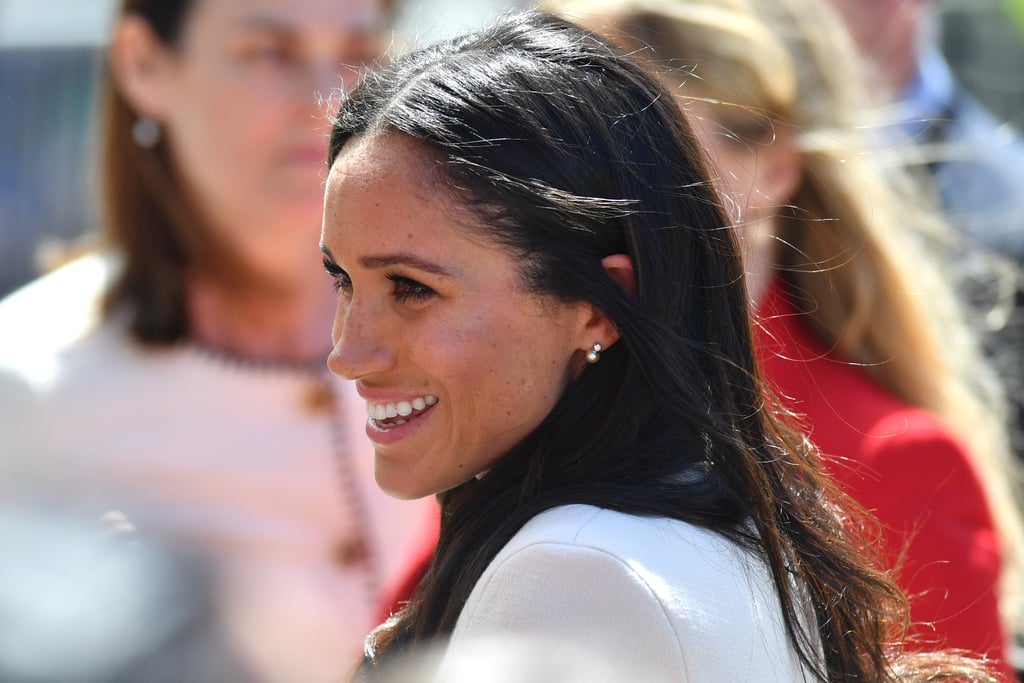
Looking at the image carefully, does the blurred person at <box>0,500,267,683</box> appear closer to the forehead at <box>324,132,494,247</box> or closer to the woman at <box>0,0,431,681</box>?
the woman at <box>0,0,431,681</box>

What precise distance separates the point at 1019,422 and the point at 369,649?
2324 millimetres

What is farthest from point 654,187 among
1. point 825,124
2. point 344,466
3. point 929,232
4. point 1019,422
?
point 1019,422

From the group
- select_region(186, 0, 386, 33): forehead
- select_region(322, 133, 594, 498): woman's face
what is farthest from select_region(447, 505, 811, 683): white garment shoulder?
select_region(186, 0, 386, 33): forehead

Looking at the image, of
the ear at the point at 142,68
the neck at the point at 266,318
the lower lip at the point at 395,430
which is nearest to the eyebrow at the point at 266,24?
the ear at the point at 142,68

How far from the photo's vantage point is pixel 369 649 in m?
1.53

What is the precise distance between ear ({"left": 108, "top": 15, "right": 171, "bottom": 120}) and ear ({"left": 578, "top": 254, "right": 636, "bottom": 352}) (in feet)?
6.04

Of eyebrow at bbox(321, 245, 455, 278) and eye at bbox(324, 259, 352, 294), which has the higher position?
eyebrow at bbox(321, 245, 455, 278)

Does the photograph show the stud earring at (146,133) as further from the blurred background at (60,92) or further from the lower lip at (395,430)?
the blurred background at (60,92)

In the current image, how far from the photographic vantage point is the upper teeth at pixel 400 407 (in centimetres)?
149

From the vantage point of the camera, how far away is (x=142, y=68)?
118 inches

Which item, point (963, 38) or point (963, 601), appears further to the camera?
point (963, 38)

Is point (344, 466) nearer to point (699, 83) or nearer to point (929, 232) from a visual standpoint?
point (699, 83)

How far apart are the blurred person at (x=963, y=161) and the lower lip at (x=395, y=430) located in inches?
68.0

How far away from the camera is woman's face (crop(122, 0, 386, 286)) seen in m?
2.88
